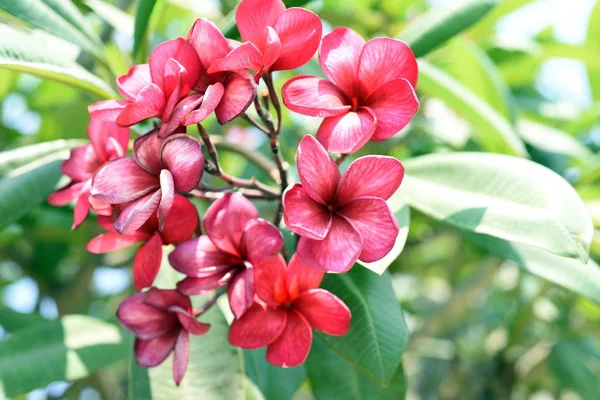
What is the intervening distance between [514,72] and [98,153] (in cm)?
128

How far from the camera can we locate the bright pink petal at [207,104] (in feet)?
2.00

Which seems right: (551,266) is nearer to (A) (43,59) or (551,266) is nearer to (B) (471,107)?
(B) (471,107)

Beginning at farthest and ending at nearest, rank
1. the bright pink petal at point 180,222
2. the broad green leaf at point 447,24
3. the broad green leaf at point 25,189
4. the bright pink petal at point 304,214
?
the broad green leaf at point 447,24
the broad green leaf at point 25,189
the bright pink petal at point 180,222
the bright pink petal at point 304,214

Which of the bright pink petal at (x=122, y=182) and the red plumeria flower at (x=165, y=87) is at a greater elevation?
the red plumeria flower at (x=165, y=87)

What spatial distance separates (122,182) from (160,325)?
16 cm

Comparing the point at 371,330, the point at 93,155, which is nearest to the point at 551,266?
the point at 371,330

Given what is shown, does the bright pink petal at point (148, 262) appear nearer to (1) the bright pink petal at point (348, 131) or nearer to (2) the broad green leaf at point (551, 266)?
(1) the bright pink petal at point (348, 131)

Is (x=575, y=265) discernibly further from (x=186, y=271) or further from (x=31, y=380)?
(x=31, y=380)

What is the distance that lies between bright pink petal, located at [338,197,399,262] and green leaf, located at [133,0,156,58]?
1.63 feet

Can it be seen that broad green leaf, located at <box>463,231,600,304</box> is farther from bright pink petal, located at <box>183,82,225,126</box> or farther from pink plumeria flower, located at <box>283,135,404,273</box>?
bright pink petal, located at <box>183,82,225,126</box>

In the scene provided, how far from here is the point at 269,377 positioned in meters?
0.97

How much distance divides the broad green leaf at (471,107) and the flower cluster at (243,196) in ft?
1.19

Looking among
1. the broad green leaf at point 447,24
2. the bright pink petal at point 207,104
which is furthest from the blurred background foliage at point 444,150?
the bright pink petal at point 207,104

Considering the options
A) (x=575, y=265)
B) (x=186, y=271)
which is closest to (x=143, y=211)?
(x=186, y=271)
